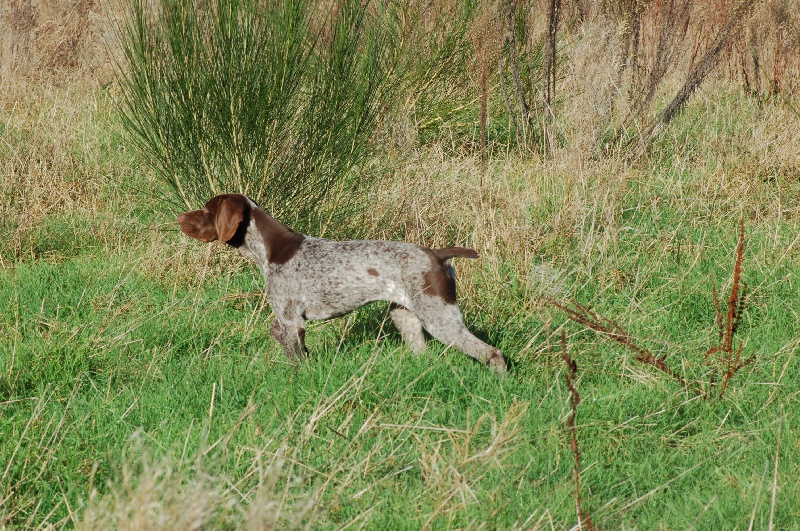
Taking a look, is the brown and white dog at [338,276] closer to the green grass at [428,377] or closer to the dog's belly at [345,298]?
the dog's belly at [345,298]

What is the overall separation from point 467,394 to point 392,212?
2.40 metres

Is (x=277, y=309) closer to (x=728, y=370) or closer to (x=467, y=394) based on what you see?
(x=467, y=394)

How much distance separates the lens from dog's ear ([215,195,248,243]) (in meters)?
4.19

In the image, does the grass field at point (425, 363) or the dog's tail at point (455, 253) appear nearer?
the grass field at point (425, 363)

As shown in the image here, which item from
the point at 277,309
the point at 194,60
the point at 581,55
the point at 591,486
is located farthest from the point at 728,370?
the point at 581,55

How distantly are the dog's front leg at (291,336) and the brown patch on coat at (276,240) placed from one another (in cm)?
31

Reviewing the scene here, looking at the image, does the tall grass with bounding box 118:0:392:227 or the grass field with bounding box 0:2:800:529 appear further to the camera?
Answer: the tall grass with bounding box 118:0:392:227

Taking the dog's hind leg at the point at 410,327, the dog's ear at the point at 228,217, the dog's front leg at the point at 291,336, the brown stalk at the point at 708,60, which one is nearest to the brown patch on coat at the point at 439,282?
the dog's hind leg at the point at 410,327

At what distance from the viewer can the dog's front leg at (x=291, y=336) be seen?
402cm

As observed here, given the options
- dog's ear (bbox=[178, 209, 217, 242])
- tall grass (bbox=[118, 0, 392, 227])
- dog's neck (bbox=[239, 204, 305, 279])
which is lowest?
dog's neck (bbox=[239, 204, 305, 279])

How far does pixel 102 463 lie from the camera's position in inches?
121

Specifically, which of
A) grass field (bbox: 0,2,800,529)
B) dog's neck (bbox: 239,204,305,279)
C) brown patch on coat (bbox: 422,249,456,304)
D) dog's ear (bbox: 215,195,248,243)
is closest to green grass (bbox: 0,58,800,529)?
grass field (bbox: 0,2,800,529)

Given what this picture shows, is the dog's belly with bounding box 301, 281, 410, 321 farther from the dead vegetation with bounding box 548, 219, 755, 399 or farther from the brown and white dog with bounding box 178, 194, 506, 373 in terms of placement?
the dead vegetation with bounding box 548, 219, 755, 399

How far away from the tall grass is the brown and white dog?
3.35 feet
